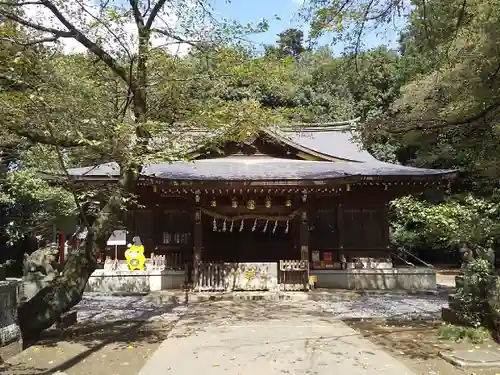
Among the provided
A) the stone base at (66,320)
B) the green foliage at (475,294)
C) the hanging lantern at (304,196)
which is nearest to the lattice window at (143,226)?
the hanging lantern at (304,196)

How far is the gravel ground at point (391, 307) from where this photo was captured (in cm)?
1018

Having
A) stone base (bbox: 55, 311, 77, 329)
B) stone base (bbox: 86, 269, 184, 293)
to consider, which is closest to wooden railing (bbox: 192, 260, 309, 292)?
stone base (bbox: 86, 269, 184, 293)

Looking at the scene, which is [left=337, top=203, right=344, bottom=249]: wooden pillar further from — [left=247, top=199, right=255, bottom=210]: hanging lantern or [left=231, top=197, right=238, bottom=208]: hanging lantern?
[left=231, top=197, right=238, bottom=208]: hanging lantern

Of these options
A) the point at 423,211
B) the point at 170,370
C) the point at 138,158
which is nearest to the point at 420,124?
the point at 423,211

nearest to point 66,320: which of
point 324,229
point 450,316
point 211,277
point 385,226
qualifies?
point 211,277

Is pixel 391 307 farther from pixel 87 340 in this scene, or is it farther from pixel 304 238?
pixel 87 340

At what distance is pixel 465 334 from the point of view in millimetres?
7574

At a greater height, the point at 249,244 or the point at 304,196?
the point at 304,196

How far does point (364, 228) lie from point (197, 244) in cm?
581

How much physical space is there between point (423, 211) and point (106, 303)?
8728 mm

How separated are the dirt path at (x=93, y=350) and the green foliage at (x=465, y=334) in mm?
4932

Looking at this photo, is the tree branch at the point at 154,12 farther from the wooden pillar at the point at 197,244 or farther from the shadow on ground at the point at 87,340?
the wooden pillar at the point at 197,244

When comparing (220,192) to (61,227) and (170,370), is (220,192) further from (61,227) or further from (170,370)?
(61,227)

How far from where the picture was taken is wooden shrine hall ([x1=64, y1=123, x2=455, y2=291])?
1345 cm
